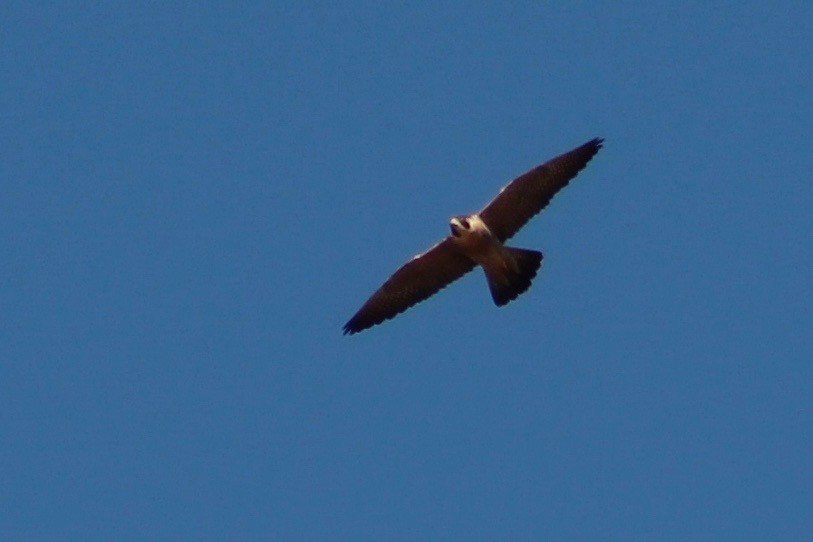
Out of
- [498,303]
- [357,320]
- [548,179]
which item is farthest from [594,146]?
[357,320]

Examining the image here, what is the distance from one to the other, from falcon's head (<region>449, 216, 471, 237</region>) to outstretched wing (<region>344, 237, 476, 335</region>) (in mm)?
377

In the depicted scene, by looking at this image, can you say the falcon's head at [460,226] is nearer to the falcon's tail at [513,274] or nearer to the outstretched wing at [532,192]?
the outstretched wing at [532,192]

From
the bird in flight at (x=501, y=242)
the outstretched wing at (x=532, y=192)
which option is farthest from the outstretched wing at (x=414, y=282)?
the outstretched wing at (x=532, y=192)

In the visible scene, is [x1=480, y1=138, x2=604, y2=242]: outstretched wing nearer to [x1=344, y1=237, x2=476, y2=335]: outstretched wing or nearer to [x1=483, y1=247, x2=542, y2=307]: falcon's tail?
[x1=483, y1=247, x2=542, y2=307]: falcon's tail

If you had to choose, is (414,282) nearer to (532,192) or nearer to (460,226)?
(460,226)

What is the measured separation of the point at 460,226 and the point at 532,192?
3.19ft

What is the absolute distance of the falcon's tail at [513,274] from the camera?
24016mm

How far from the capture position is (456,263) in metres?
24.5

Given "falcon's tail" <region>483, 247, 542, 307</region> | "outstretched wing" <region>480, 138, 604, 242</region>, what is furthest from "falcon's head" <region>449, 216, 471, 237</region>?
"falcon's tail" <region>483, 247, 542, 307</region>

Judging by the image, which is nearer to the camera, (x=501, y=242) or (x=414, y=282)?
(x=501, y=242)

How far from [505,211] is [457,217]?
1.92 ft

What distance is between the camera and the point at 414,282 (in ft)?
80.9

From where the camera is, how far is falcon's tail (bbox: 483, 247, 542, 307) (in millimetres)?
24016

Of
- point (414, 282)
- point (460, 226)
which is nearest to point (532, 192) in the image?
point (460, 226)
